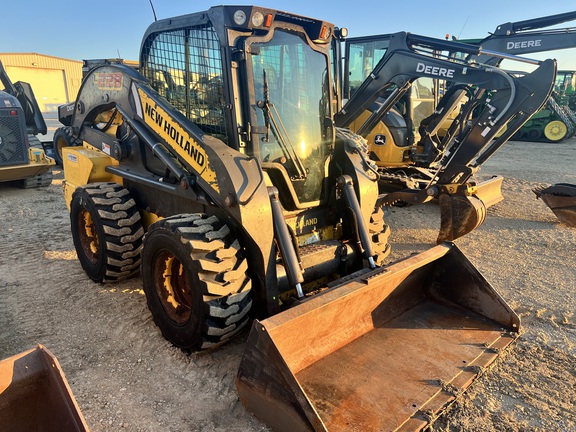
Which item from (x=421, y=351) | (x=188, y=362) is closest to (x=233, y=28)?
(x=188, y=362)

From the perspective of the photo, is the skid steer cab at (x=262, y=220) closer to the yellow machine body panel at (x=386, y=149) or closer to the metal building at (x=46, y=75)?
the yellow machine body panel at (x=386, y=149)

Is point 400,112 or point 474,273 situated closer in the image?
point 474,273

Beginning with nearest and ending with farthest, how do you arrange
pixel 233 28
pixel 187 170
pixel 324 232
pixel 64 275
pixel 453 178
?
pixel 233 28 → pixel 187 170 → pixel 324 232 → pixel 64 275 → pixel 453 178

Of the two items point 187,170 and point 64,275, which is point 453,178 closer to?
point 187,170

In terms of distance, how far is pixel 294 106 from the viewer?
144 inches

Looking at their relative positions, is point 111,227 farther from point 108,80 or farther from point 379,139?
point 379,139

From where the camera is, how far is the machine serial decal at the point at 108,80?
4074 mm

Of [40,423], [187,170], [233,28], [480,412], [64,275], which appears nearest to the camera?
[40,423]

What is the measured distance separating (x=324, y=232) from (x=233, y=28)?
5.88ft

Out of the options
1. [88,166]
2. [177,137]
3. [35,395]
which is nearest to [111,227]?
[88,166]

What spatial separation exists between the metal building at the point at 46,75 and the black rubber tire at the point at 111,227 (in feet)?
95.1

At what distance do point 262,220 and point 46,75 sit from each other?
34.8m

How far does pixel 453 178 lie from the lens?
18.9 feet

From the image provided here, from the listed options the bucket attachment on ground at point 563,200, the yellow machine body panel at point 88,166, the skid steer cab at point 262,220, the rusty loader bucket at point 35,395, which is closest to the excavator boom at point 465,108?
the bucket attachment on ground at point 563,200
